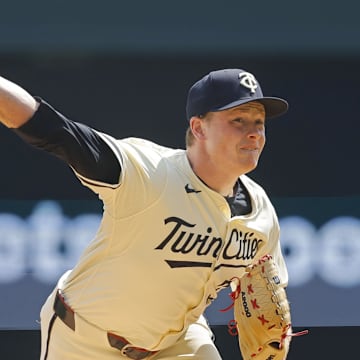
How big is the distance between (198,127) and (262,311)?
0.65 metres

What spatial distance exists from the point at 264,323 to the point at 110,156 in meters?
0.91

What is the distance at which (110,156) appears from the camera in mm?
3057

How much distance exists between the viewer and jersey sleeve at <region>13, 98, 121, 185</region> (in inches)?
110

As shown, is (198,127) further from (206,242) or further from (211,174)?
(206,242)

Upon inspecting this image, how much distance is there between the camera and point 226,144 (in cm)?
338

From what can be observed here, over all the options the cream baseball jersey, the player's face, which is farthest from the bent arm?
the player's face

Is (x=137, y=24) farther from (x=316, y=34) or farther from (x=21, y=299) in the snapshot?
(x=21, y=299)

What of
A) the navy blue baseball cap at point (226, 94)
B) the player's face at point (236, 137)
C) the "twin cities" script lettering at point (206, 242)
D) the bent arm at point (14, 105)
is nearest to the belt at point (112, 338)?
the "twin cities" script lettering at point (206, 242)

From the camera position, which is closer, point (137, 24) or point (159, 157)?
point (159, 157)

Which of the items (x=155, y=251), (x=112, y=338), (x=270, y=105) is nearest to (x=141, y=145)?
(x=155, y=251)

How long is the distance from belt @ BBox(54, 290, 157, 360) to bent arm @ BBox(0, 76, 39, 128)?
0.83m

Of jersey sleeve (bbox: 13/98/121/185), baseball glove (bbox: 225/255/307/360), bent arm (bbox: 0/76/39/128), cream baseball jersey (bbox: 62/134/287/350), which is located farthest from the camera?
baseball glove (bbox: 225/255/307/360)

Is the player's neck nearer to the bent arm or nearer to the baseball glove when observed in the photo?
the baseball glove

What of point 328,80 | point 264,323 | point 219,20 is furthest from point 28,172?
point 264,323
